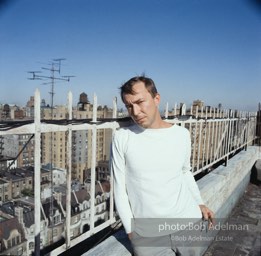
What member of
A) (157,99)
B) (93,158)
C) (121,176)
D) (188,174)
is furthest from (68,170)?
(188,174)

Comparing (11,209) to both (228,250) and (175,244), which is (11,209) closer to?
(175,244)

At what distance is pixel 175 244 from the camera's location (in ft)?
5.96

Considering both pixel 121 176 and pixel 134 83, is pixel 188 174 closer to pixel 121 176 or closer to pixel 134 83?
pixel 121 176

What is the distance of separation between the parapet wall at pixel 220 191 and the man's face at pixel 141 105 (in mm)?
1062

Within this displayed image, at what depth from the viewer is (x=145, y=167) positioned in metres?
1.68

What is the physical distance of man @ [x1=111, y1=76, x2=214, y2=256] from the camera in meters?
1.69

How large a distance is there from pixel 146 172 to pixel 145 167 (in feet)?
0.12

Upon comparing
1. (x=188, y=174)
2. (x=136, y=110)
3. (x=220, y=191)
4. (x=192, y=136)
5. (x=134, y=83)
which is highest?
(x=134, y=83)

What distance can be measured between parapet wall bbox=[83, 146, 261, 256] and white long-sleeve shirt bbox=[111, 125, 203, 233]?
18.2 inches

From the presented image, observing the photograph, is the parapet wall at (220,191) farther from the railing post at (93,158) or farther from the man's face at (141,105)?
the man's face at (141,105)

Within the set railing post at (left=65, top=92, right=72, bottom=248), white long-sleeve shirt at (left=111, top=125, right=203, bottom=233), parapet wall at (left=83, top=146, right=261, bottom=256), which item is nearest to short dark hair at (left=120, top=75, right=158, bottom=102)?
white long-sleeve shirt at (left=111, top=125, right=203, bottom=233)

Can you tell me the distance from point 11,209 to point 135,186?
87 centimetres

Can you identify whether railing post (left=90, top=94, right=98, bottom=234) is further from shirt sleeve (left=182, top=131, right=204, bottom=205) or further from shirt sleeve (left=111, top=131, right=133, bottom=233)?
shirt sleeve (left=182, top=131, right=204, bottom=205)

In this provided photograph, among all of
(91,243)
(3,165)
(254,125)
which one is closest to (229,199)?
(91,243)
